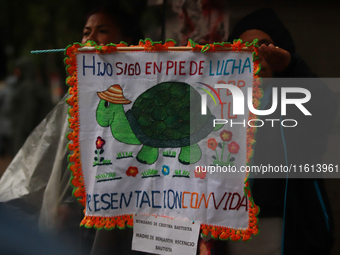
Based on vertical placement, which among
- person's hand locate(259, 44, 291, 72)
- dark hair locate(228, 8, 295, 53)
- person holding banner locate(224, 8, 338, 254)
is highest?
dark hair locate(228, 8, 295, 53)

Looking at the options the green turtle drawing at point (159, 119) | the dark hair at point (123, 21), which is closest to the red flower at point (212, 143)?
the green turtle drawing at point (159, 119)

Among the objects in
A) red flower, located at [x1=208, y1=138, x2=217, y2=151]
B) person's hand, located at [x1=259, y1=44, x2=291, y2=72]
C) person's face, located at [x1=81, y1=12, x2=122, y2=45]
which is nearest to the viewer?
person's hand, located at [x1=259, y1=44, x2=291, y2=72]

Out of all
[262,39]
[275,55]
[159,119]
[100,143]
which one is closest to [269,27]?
[262,39]

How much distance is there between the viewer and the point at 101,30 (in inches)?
75.9

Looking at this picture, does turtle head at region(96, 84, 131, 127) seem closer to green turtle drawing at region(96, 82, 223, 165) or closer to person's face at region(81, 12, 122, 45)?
green turtle drawing at region(96, 82, 223, 165)

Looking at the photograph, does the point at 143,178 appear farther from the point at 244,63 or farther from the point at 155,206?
the point at 244,63

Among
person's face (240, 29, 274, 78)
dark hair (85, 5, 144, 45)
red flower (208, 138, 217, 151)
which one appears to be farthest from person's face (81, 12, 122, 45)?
red flower (208, 138, 217, 151)

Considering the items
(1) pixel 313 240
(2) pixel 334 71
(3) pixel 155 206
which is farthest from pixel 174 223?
(2) pixel 334 71

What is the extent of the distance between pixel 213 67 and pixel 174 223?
810 mm

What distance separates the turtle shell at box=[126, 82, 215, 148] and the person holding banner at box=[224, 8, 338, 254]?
1.15ft

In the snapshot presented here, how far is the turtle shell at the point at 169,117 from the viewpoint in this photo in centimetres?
158

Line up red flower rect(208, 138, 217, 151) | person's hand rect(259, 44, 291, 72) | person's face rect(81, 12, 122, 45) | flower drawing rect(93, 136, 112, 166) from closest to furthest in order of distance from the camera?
person's hand rect(259, 44, 291, 72), red flower rect(208, 138, 217, 151), flower drawing rect(93, 136, 112, 166), person's face rect(81, 12, 122, 45)

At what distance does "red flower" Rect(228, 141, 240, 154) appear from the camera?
4.96 feet

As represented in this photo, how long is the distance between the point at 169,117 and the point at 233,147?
36 centimetres
